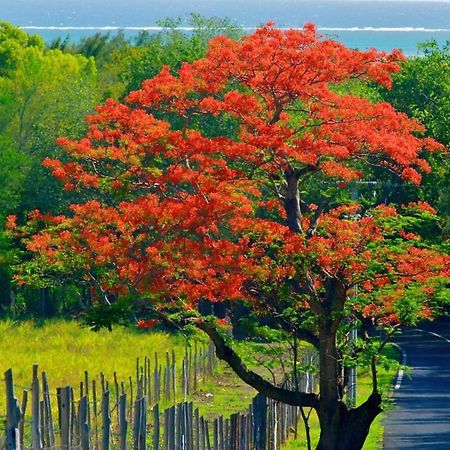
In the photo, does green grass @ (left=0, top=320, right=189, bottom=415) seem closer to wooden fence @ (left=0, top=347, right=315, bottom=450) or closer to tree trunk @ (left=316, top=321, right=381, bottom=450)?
wooden fence @ (left=0, top=347, right=315, bottom=450)

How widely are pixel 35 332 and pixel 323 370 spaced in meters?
20.2

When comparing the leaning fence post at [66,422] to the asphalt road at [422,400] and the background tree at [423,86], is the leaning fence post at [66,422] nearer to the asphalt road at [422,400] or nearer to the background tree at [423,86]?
the asphalt road at [422,400]

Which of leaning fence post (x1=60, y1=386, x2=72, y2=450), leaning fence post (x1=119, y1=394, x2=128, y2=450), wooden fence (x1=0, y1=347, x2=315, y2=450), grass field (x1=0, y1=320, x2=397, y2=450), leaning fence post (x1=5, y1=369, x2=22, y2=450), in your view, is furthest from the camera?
grass field (x1=0, y1=320, x2=397, y2=450)

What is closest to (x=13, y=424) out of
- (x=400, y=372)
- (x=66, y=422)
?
(x=66, y=422)

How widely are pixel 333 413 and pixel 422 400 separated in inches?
453

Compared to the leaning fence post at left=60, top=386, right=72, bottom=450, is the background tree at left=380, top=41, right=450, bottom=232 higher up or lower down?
higher up

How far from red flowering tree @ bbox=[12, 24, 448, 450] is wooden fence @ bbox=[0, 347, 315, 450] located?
1451 mm

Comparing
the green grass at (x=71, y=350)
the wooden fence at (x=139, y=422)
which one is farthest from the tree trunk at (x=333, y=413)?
the green grass at (x=71, y=350)

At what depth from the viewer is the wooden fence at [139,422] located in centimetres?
1611

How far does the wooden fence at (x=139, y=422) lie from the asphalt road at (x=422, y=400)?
2074mm

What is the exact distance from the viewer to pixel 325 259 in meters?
20.8

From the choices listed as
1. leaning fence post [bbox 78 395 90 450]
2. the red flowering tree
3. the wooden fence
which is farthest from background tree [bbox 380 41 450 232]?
leaning fence post [bbox 78 395 90 450]

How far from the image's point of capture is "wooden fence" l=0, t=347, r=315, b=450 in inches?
634

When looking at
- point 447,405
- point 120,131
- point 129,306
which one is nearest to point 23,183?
point 447,405
